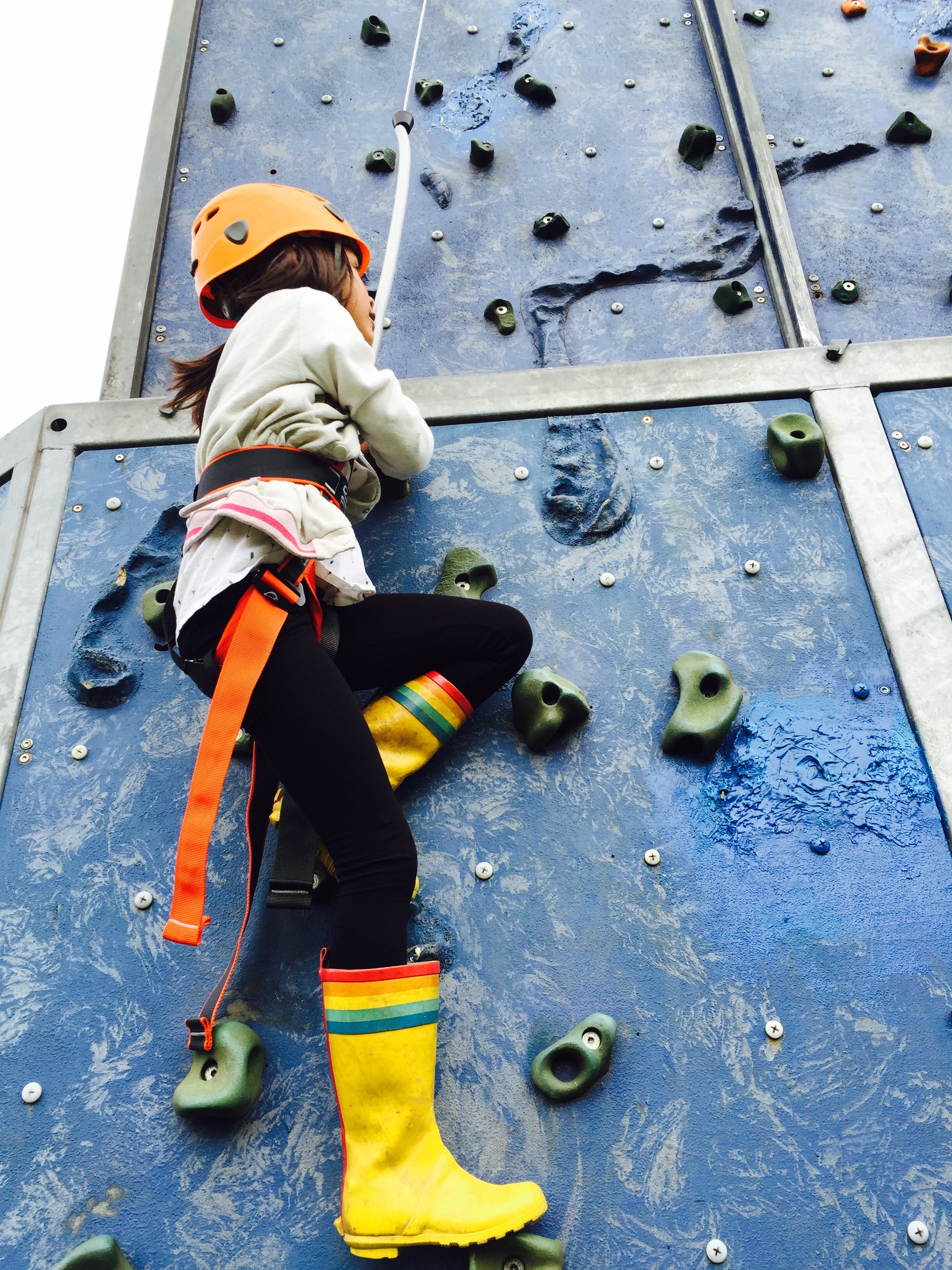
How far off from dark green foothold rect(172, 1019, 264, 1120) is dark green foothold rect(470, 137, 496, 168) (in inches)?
88.1

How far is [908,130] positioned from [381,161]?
143 cm

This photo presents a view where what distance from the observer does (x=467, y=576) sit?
1933 millimetres

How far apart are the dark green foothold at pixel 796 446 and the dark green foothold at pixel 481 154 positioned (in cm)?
124

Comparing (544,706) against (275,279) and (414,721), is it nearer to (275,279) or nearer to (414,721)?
(414,721)

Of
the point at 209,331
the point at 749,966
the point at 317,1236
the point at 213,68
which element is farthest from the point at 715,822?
the point at 213,68

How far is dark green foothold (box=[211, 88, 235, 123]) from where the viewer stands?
2951mm

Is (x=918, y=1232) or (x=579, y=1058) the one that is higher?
(x=579, y=1058)

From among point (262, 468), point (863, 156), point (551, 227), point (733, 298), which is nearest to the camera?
point (262, 468)

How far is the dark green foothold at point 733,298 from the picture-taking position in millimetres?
2488

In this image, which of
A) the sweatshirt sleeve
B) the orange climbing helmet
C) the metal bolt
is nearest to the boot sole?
the metal bolt

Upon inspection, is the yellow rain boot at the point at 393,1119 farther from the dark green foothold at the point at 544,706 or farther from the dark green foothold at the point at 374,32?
the dark green foothold at the point at 374,32

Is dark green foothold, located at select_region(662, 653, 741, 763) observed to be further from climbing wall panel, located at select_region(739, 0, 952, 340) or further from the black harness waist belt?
climbing wall panel, located at select_region(739, 0, 952, 340)

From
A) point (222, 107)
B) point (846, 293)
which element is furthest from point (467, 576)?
point (222, 107)

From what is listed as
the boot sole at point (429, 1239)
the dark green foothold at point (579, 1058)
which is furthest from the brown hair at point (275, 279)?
the boot sole at point (429, 1239)
